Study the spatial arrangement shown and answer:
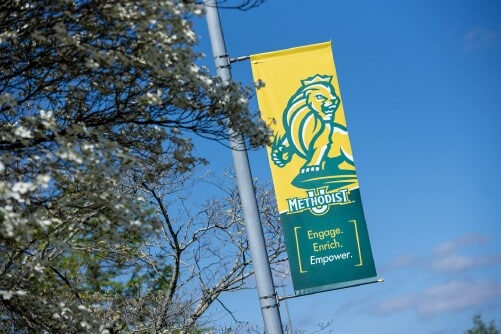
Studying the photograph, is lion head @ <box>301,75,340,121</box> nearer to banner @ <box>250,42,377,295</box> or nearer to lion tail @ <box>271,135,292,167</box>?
banner @ <box>250,42,377,295</box>

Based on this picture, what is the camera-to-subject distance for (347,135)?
1000cm

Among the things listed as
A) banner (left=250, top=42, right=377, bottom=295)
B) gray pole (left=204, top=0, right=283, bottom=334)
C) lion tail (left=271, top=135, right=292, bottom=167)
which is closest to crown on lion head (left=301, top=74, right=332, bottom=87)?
banner (left=250, top=42, right=377, bottom=295)

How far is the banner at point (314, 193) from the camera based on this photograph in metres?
9.83

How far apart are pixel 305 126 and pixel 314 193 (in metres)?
0.71

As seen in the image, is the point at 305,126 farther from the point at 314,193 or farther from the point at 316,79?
the point at 314,193

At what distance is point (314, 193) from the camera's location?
9820mm

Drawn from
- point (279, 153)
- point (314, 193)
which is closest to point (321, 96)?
point (279, 153)

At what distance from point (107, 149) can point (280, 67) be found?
10.9 feet

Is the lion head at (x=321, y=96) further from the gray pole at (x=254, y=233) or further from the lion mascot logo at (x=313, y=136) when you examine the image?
the gray pole at (x=254, y=233)

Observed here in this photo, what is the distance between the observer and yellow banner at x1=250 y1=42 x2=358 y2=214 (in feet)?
32.3

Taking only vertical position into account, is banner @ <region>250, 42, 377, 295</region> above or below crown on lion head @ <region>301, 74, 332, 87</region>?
below

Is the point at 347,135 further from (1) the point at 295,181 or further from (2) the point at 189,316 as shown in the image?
(2) the point at 189,316

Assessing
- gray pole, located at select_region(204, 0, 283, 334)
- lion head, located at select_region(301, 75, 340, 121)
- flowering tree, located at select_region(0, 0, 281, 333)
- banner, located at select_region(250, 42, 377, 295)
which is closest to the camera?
flowering tree, located at select_region(0, 0, 281, 333)

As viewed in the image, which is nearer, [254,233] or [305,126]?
[254,233]
